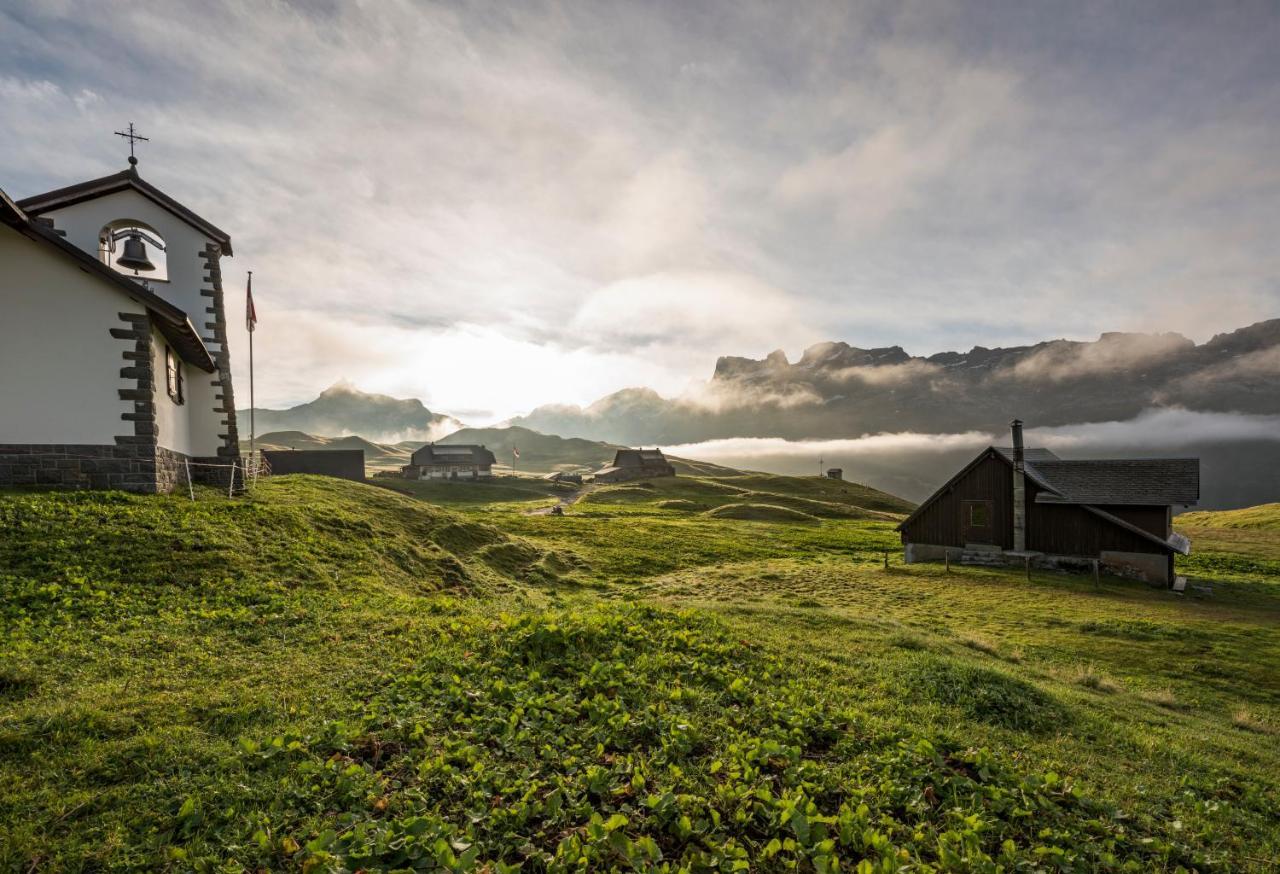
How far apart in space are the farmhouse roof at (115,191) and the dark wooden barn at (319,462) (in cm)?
4185

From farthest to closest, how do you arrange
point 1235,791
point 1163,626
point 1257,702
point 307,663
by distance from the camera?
point 1163,626 → point 1257,702 → point 307,663 → point 1235,791

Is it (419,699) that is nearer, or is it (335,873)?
(335,873)

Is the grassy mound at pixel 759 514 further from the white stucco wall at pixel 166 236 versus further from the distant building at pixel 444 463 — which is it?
the distant building at pixel 444 463

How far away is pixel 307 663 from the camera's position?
30.5ft

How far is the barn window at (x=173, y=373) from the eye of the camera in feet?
67.3

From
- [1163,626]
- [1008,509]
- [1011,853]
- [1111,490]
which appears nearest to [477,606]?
[1011,853]

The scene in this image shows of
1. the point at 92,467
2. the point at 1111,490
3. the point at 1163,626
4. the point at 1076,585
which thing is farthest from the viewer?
the point at 1111,490

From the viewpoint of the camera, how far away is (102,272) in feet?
55.0

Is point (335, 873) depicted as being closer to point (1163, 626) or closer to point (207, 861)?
point (207, 861)

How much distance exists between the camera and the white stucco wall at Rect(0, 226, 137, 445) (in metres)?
16.1

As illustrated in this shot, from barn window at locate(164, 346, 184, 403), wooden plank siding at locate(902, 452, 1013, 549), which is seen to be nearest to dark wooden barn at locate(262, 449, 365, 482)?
barn window at locate(164, 346, 184, 403)

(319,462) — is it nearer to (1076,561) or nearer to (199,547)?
(199,547)

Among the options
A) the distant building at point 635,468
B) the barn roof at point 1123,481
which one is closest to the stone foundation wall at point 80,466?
the barn roof at point 1123,481

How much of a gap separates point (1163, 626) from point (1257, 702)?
7.39 m
